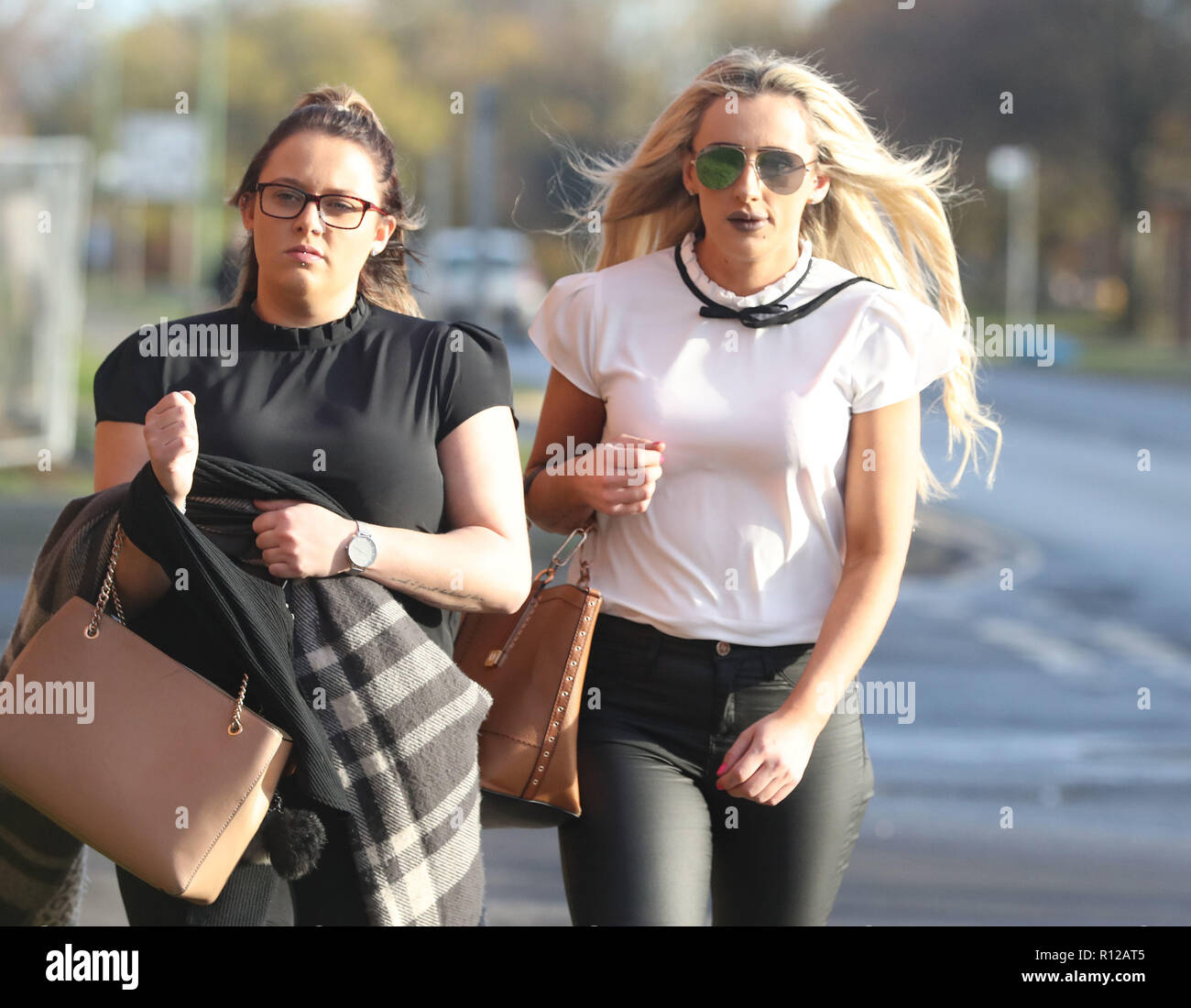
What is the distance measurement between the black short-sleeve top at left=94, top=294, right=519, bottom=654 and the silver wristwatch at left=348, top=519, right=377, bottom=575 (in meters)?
0.07

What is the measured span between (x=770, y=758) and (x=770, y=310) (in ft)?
2.43

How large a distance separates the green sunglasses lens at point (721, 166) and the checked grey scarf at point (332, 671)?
0.82m

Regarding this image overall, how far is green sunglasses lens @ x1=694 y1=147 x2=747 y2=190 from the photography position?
2838 millimetres

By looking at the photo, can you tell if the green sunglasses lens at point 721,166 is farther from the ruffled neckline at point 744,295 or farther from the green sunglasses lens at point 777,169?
the ruffled neckline at point 744,295

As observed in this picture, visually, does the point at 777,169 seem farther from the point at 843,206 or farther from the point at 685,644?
the point at 685,644

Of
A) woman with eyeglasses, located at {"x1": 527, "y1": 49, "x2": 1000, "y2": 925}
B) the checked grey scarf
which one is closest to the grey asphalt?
the checked grey scarf

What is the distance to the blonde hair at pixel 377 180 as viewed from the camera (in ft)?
8.96

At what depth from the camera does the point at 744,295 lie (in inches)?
115

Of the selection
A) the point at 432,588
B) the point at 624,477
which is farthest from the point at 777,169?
the point at 432,588

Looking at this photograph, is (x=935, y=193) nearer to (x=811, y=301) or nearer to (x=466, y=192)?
(x=811, y=301)

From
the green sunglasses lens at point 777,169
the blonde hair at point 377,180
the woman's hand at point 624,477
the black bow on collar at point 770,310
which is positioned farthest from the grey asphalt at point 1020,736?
the green sunglasses lens at point 777,169
